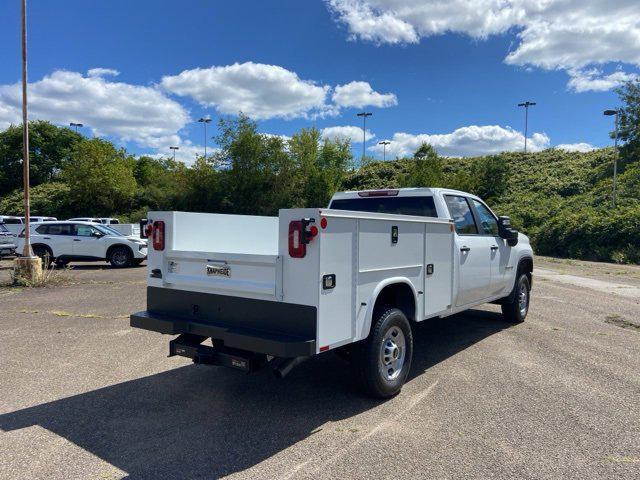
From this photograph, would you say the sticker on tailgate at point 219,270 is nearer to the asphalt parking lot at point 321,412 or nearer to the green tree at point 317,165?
the asphalt parking lot at point 321,412

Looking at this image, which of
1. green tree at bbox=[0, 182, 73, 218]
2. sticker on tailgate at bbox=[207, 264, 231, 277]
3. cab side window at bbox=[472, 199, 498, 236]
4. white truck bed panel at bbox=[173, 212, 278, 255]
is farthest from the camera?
green tree at bbox=[0, 182, 73, 218]

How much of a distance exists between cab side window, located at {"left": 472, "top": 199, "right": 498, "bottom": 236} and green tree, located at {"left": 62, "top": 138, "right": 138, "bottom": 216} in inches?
1911

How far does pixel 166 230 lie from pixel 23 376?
7.93 feet

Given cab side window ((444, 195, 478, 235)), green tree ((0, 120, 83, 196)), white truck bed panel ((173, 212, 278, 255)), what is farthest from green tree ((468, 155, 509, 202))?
green tree ((0, 120, 83, 196))

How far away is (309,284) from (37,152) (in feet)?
252

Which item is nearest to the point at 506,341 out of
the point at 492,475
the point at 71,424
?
the point at 492,475

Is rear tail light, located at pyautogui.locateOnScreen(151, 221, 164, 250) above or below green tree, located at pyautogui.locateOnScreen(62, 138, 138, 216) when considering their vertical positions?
below

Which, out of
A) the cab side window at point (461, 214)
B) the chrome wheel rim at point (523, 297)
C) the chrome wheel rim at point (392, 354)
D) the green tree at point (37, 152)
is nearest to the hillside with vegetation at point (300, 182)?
the green tree at point (37, 152)

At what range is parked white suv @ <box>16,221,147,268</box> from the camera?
17000 millimetres

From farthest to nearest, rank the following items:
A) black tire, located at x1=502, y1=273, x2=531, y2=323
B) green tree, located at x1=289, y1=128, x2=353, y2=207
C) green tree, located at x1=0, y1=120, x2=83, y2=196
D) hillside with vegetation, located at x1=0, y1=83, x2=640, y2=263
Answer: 1. green tree, located at x1=0, y1=120, x2=83, y2=196
2. green tree, located at x1=289, y1=128, x2=353, y2=207
3. hillside with vegetation, located at x1=0, y1=83, x2=640, y2=263
4. black tire, located at x1=502, y1=273, x2=531, y2=323

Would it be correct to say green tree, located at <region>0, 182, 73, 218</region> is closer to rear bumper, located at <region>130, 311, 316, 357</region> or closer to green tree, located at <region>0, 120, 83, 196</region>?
green tree, located at <region>0, 120, 83, 196</region>

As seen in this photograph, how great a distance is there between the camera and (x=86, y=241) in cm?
1709

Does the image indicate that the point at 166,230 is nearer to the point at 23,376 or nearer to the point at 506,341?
the point at 23,376

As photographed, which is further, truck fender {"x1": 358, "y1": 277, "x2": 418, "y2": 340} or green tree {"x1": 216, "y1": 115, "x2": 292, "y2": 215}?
green tree {"x1": 216, "y1": 115, "x2": 292, "y2": 215}
